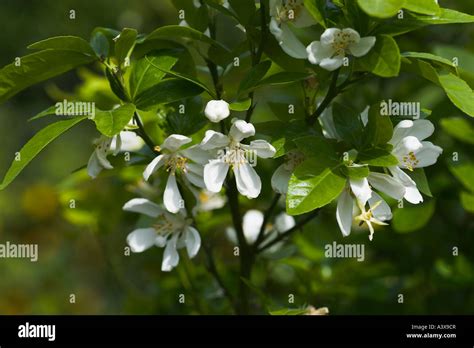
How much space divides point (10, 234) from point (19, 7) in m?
1.70

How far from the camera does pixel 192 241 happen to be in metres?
1.05

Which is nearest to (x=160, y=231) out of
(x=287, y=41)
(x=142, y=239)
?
(x=142, y=239)

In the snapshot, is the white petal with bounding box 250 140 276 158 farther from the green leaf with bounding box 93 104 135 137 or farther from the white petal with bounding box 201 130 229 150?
the green leaf with bounding box 93 104 135 137

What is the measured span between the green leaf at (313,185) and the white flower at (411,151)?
87 mm

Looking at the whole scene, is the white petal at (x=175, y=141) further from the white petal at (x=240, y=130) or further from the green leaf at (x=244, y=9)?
the green leaf at (x=244, y=9)

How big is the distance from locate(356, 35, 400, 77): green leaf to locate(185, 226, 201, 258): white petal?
0.35 meters

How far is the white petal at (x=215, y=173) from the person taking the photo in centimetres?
92

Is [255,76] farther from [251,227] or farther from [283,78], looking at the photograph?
[251,227]

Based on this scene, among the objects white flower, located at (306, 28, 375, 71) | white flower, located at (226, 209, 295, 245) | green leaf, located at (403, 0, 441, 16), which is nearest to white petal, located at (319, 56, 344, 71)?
white flower, located at (306, 28, 375, 71)

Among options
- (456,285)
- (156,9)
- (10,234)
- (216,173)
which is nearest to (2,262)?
(10,234)

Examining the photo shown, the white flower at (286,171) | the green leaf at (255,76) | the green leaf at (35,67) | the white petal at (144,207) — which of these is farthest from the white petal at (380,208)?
the green leaf at (35,67)

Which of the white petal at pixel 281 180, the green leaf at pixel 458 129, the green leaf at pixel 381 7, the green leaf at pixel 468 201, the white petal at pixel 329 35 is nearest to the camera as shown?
the green leaf at pixel 381 7

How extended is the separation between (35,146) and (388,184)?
1.50 feet

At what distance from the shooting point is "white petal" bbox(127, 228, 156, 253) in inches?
42.8
